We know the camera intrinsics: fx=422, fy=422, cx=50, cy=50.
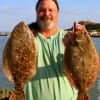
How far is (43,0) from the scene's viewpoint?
6.87 m

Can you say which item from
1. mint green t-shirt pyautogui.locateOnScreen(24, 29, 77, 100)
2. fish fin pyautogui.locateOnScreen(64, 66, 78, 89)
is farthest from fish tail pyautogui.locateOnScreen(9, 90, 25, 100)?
fish fin pyautogui.locateOnScreen(64, 66, 78, 89)

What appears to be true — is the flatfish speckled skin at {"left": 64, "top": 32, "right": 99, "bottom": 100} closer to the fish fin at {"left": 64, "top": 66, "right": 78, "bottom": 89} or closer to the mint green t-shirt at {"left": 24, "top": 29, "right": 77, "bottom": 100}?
the fish fin at {"left": 64, "top": 66, "right": 78, "bottom": 89}

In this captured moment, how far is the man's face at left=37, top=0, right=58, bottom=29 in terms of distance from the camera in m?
6.70

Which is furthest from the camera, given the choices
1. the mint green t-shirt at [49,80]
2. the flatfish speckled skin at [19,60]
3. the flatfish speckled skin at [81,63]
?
the mint green t-shirt at [49,80]

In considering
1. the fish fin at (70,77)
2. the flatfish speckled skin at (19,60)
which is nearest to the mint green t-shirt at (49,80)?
the fish fin at (70,77)

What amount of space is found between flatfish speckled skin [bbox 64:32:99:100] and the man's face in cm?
55

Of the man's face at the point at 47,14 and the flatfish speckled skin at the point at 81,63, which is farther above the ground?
the man's face at the point at 47,14

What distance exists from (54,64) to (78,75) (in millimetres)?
515

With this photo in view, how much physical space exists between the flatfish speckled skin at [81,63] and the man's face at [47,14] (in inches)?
21.6

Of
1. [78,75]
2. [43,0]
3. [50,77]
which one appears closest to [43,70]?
A: [50,77]

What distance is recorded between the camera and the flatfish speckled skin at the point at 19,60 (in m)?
6.13

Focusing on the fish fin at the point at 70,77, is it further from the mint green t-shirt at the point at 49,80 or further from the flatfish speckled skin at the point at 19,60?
the flatfish speckled skin at the point at 19,60

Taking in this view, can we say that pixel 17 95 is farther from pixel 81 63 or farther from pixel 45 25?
pixel 45 25

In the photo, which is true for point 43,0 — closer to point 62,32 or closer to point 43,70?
point 62,32
